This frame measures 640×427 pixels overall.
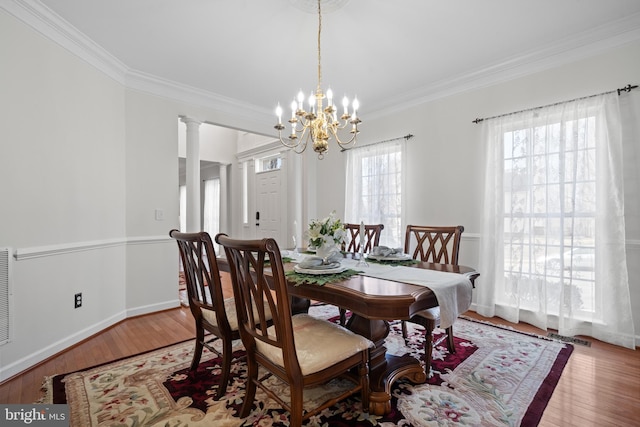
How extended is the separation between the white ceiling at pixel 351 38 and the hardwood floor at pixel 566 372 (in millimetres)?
2499

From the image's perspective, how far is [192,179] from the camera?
12.0ft

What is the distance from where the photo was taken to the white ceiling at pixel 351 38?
2.21m

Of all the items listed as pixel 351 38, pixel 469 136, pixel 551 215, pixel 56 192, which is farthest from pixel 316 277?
pixel 469 136

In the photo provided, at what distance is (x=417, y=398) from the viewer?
5.65ft

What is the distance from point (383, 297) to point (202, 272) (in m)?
1.10

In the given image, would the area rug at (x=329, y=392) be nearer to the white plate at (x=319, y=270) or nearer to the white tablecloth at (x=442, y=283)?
the white tablecloth at (x=442, y=283)

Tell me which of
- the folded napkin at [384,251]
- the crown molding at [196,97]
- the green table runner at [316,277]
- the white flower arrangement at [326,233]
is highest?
the crown molding at [196,97]

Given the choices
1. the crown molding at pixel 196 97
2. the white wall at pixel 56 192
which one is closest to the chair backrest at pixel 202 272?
the white wall at pixel 56 192

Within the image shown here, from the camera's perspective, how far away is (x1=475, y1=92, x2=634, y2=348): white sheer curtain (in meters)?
2.45

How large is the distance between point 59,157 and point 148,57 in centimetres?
124

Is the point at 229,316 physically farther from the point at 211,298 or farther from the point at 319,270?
the point at 319,270

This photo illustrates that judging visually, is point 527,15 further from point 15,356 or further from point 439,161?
point 15,356

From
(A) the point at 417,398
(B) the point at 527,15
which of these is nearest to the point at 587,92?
(B) the point at 527,15

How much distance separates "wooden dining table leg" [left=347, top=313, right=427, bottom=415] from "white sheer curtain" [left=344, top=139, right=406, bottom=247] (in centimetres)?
217
